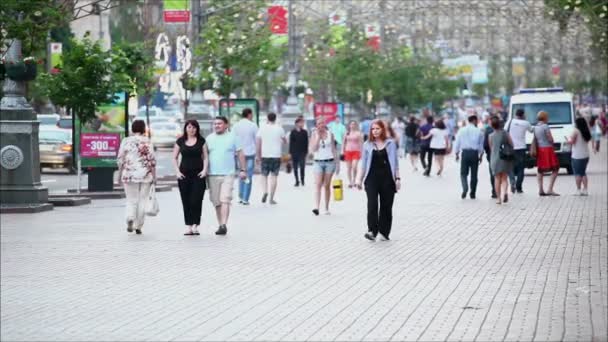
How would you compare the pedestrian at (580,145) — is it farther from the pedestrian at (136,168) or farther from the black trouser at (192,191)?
the black trouser at (192,191)

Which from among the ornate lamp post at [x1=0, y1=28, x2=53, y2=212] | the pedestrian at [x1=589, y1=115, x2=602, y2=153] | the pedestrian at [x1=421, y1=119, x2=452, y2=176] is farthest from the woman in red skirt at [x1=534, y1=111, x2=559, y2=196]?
the pedestrian at [x1=589, y1=115, x2=602, y2=153]

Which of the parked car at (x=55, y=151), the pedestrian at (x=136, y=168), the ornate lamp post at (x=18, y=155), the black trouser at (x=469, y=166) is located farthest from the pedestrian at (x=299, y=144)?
the pedestrian at (x=136, y=168)

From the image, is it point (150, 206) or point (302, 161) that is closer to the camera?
point (150, 206)

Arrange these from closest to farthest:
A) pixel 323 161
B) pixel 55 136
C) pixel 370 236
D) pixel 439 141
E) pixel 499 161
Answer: pixel 370 236, pixel 323 161, pixel 499 161, pixel 439 141, pixel 55 136

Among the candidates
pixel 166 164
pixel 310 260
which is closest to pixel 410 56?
pixel 166 164

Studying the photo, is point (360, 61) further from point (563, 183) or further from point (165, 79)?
point (563, 183)

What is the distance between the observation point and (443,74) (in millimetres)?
115438

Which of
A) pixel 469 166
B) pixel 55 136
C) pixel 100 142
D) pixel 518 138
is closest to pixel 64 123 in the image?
pixel 55 136

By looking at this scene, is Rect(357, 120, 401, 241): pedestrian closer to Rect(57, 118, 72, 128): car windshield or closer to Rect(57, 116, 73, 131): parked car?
Rect(57, 116, 73, 131): parked car

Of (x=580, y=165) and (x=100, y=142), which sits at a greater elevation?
(x=100, y=142)

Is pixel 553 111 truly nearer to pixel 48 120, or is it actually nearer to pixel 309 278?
pixel 48 120

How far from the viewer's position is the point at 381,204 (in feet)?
68.4

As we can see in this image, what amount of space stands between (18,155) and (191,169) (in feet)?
21.4

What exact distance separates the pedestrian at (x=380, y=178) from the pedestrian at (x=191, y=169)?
6.97 feet
